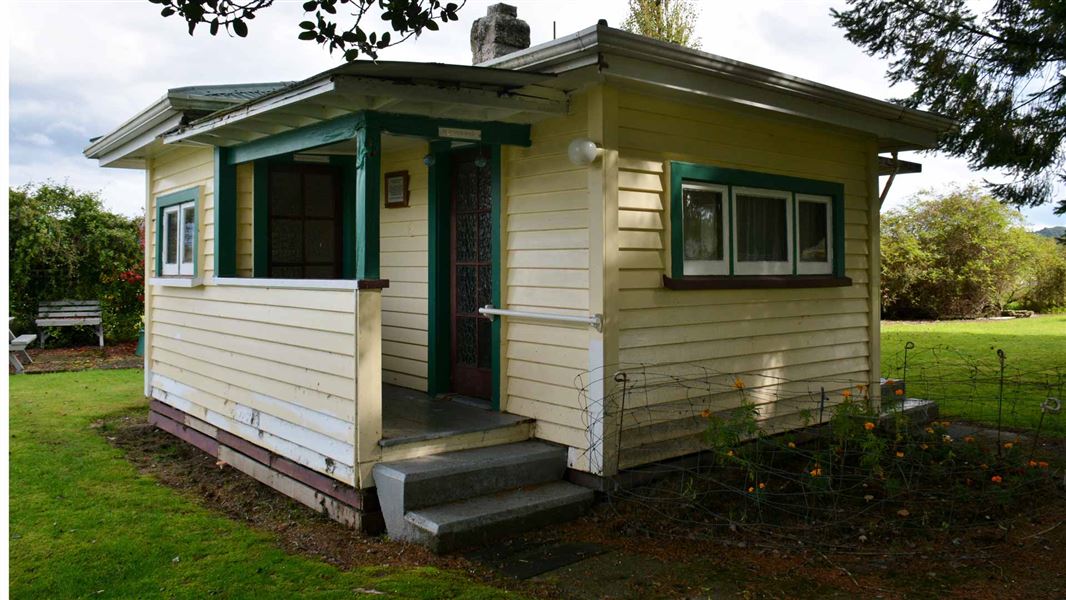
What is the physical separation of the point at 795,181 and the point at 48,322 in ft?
40.0

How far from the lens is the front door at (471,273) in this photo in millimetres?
6012

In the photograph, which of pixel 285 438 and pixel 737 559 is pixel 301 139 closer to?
pixel 285 438

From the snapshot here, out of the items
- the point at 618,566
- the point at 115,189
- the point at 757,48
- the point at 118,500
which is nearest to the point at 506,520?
the point at 618,566

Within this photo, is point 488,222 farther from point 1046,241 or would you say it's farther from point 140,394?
point 1046,241

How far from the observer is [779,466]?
18.5ft

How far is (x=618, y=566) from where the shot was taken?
160 inches

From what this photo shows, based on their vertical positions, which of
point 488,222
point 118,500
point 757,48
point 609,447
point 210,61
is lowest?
point 118,500

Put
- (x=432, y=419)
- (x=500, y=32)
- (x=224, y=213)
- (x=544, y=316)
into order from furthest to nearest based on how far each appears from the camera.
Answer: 1. (x=224, y=213)
2. (x=500, y=32)
3. (x=432, y=419)
4. (x=544, y=316)

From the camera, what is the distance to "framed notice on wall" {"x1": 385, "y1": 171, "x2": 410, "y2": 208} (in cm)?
671

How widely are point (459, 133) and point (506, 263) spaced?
3.27 feet

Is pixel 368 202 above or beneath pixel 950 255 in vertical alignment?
beneath

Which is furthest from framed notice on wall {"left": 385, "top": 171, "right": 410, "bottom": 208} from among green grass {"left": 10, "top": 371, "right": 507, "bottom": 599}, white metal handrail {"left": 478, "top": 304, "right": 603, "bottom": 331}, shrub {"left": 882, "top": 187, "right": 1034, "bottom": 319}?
shrub {"left": 882, "top": 187, "right": 1034, "bottom": 319}

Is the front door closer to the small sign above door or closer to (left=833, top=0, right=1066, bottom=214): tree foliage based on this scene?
the small sign above door

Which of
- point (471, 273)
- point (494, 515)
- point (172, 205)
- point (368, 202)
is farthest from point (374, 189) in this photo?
point (172, 205)
